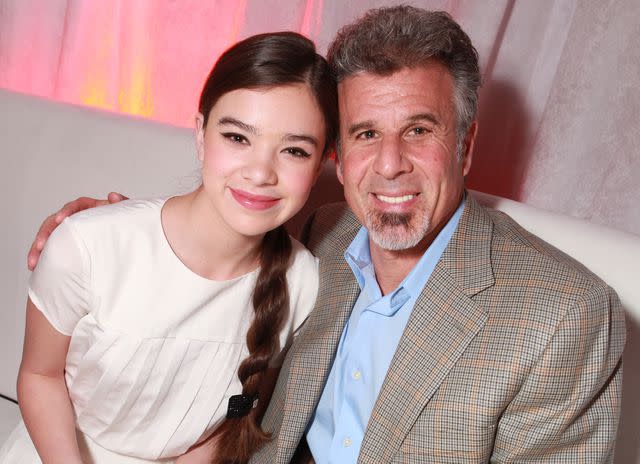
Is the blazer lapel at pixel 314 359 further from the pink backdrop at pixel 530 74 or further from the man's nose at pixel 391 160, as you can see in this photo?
the pink backdrop at pixel 530 74

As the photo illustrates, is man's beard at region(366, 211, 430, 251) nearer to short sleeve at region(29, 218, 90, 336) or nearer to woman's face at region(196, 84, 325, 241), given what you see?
woman's face at region(196, 84, 325, 241)

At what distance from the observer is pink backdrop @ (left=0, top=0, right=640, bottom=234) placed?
184 centimetres

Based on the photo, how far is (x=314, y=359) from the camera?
5.19 feet

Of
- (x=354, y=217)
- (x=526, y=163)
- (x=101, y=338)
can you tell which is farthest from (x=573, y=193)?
(x=101, y=338)

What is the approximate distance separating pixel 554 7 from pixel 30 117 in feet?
4.75

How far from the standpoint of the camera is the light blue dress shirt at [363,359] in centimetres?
150

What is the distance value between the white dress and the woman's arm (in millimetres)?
26

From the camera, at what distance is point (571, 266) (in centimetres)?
134

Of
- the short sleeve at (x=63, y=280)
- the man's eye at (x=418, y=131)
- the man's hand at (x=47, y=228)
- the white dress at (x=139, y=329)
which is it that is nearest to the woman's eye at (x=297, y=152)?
the man's eye at (x=418, y=131)

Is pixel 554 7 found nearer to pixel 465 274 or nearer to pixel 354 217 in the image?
pixel 354 217

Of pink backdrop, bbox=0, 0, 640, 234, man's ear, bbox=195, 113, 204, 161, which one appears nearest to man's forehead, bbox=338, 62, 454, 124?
man's ear, bbox=195, 113, 204, 161

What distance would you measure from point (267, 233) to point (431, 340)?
0.48 m

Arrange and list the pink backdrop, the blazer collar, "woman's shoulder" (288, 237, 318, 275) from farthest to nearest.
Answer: the pink backdrop → "woman's shoulder" (288, 237, 318, 275) → the blazer collar

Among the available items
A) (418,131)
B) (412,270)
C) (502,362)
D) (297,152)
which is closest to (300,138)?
(297,152)
